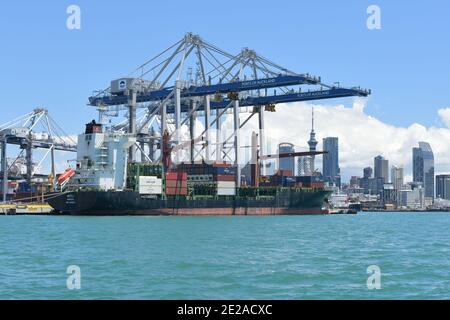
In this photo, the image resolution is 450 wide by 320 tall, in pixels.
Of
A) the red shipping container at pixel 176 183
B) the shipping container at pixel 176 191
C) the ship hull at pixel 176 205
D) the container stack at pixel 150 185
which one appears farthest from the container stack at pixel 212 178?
the container stack at pixel 150 185

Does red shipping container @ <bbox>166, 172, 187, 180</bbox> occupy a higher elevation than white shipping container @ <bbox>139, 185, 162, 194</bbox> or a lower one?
higher

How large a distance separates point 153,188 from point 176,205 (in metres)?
3.86

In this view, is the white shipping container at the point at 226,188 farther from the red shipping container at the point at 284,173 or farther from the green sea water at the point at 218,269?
the green sea water at the point at 218,269

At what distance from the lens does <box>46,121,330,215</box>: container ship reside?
76000 millimetres

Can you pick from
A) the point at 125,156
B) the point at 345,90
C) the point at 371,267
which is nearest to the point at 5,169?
the point at 125,156

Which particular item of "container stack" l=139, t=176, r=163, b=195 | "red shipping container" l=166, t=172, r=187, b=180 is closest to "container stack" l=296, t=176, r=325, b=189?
"red shipping container" l=166, t=172, r=187, b=180

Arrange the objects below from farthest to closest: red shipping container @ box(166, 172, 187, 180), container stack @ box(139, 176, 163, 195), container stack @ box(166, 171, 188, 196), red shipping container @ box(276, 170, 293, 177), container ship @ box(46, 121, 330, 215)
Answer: red shipping container @ box(276, 170, 293, 177) → red shipping container @ box(166, 172, 187, 180) → container stack @ box(166, 171, 188, 196) → container stack @ box(139, 176, 163, 195) → container ship @ box(46, 121, 330, 215)

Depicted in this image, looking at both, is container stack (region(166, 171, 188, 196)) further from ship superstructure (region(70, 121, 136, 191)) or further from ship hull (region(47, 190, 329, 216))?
ship superstructure (region(70, 121, 136, 191))

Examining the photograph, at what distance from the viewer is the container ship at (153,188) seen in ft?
249

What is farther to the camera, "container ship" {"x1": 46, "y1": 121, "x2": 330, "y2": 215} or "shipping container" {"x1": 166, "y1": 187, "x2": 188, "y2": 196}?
"shipping container" {"x1": 166, "y1": 187, "x2": 188, "y2": 196}

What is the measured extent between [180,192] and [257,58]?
23.0 metres

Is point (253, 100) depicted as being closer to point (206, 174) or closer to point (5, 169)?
point (206, 174)
